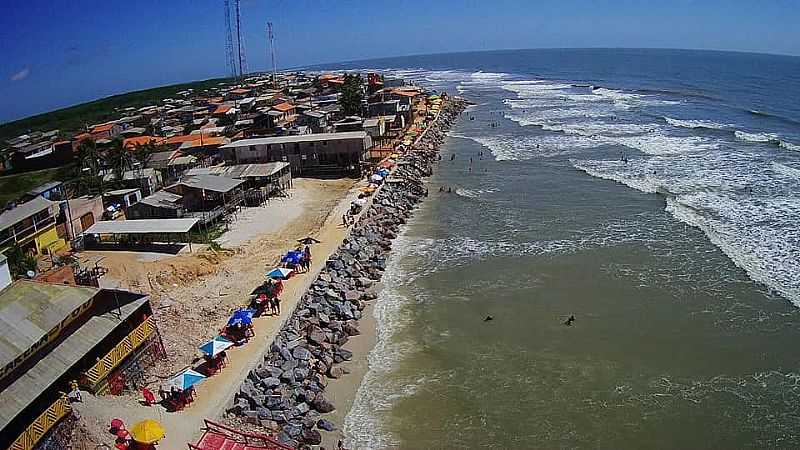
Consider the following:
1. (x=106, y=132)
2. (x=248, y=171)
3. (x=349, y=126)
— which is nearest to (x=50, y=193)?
(x=248, y=171)

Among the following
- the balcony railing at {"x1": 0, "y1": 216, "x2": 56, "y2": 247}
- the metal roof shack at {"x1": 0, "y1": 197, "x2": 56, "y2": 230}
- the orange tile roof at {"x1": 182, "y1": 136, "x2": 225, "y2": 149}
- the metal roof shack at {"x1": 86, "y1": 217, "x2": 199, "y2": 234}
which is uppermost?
the orange tile roof at {"x1": 182, "y1": 136, "x2": 225, "y2": 149}

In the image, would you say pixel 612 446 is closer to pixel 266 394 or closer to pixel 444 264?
pixel 266 394

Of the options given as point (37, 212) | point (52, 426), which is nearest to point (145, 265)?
point (37, 212)

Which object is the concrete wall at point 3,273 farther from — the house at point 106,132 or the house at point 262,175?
the house at point 106,132

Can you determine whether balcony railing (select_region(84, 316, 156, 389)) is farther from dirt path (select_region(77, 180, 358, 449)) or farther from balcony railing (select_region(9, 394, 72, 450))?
balcony railing (select_region(9, 394, 72, 450))

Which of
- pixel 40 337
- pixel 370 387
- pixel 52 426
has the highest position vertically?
pixel 40 337

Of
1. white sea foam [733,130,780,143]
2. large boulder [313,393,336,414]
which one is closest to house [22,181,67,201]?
large boulder [313,393,336,414]

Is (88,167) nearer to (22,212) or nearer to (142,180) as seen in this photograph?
(142,180)

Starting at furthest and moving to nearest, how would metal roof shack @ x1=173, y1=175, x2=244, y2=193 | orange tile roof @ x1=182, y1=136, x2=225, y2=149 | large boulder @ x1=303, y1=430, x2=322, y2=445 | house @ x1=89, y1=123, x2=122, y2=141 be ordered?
house @ x1=89, y1=123, x2=122, y2=141, orange tile roof @ x1=182, y1=136, x2=225, y2=149, metal roof shack @ x1=173, y1=175, x2=244, y2=193, large boulder @ x1=303, y1=430, x2=322, y2=445
